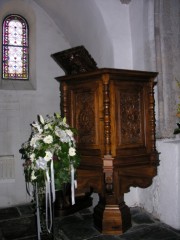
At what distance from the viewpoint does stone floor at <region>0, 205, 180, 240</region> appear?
3.22m

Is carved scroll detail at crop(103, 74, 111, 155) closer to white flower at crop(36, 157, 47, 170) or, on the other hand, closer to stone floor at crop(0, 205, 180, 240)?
white flower at crop(36, 157, 47, 170)

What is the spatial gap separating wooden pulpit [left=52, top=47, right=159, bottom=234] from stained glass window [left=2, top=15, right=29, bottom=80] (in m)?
2.24

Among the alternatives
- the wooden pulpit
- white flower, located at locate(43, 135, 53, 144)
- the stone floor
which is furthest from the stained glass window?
white flower, located at locate(43, 135, 53, 144)

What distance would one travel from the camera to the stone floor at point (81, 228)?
3.22 m

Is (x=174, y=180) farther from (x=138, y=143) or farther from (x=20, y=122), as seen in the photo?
(x=20, y=122)

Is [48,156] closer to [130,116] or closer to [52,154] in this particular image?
[52,154]

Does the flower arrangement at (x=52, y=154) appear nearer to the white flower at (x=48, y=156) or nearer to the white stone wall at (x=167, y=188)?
the white flower at (x=48, y=156)

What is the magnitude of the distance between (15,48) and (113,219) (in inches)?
151

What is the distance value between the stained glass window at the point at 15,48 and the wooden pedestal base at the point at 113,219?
326 cm

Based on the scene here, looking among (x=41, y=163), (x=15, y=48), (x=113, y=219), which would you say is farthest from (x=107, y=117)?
(x=15, y=48)

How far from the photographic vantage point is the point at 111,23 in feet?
13.4

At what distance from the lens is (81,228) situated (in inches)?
139

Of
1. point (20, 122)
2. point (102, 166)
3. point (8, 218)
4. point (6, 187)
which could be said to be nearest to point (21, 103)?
point (20, 122)

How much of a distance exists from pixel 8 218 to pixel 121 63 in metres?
3.03
